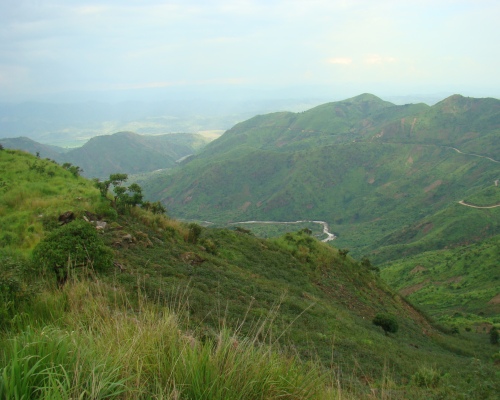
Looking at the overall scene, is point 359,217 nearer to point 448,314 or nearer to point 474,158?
point 474,158

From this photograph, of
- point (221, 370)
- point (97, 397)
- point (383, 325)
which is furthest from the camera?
point (383, 325)

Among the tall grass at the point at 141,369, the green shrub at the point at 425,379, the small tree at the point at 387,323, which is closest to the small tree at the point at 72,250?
the tall grass at the point at 141,369

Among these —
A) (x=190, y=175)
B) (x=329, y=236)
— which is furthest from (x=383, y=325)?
(x=190, y=175)

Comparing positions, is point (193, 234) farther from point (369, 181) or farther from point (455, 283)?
point (369, 181)

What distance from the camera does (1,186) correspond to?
16.8 meters

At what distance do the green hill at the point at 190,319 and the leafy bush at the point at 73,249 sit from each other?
0.10 metres

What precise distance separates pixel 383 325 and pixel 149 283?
13.7 m

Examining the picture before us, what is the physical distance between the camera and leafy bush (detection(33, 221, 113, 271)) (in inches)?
335

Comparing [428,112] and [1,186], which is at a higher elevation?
[428,112]

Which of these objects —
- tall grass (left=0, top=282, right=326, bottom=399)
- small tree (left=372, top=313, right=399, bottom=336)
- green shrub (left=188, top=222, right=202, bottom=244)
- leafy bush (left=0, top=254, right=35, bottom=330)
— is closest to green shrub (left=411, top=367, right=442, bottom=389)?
tall grass (left=0, top=282, right=326, bottom=399)

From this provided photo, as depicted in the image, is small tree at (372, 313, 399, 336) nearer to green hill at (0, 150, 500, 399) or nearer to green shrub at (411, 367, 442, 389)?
green hill at (0, 150, 500, 399)

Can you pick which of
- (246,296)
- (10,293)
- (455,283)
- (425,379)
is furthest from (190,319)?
(455,283)

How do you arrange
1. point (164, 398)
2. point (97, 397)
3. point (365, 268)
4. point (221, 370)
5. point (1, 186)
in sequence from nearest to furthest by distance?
point (97, 397), point (164, 398), point (221, 370), point (1, 186), point (365, 268)

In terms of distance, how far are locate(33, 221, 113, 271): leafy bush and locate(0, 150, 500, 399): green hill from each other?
0.33ft
